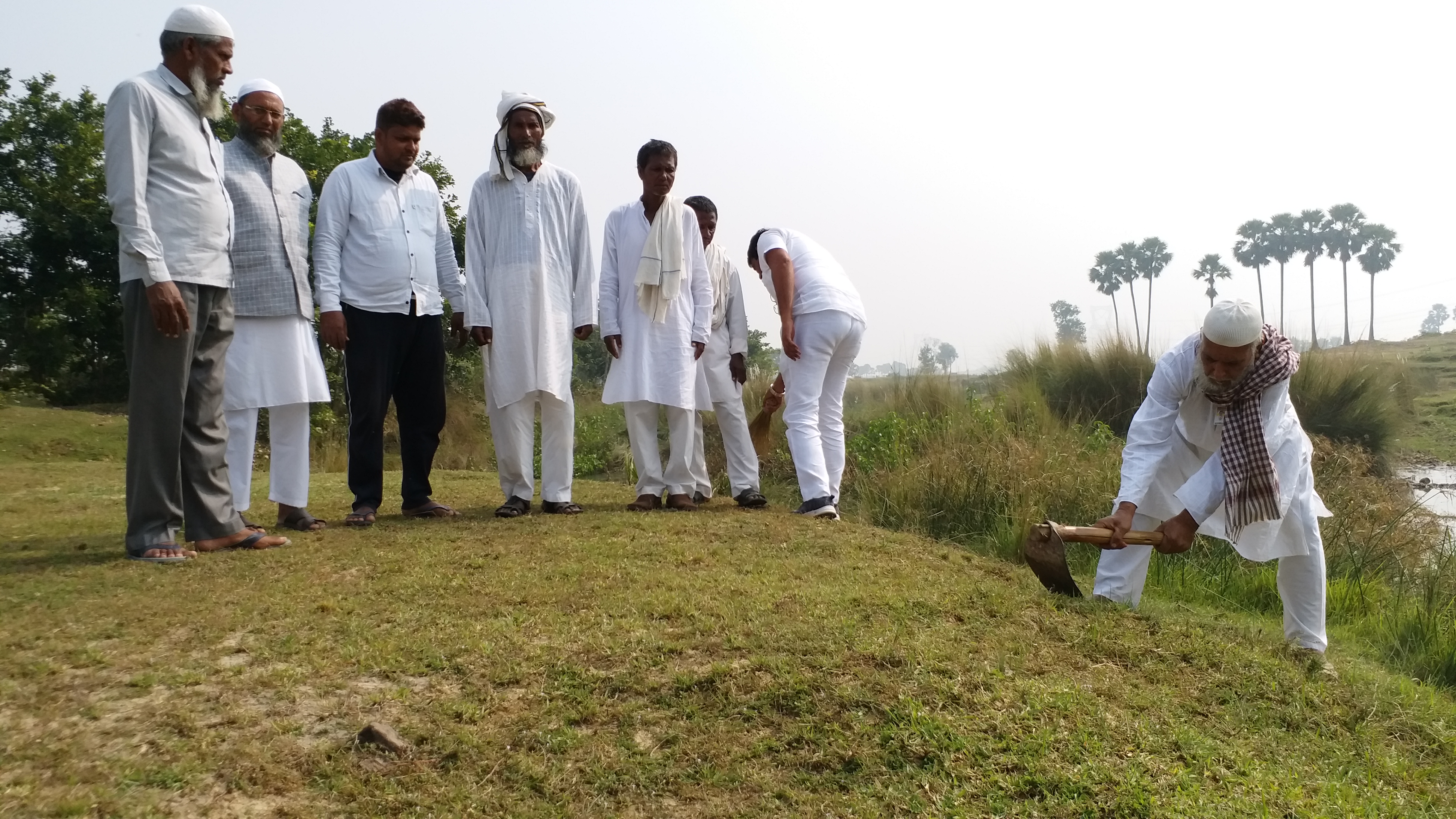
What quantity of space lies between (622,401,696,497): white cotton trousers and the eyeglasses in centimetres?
222

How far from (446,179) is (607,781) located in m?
12.6

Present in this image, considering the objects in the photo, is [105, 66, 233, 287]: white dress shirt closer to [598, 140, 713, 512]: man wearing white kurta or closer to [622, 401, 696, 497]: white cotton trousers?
[598, 140, 713, 512]: man wearing white kurta

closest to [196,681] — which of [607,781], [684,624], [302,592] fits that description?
[302,592]

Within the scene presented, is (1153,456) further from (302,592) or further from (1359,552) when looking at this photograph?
(1359,552)

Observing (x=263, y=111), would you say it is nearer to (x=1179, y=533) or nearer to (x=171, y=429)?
(x=171, y=429)

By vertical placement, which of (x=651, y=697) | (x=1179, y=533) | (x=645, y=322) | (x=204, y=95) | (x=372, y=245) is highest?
(x=204, y=95)

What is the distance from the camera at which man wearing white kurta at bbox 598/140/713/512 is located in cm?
569

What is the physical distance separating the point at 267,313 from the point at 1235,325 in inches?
158

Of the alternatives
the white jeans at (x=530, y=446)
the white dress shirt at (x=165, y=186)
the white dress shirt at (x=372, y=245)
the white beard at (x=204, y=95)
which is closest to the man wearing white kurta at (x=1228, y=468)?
the white jeans at (x=530, y=446)

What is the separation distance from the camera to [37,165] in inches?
596

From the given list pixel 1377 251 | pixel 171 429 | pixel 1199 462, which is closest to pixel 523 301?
pixel 171 429

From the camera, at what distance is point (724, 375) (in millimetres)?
6414

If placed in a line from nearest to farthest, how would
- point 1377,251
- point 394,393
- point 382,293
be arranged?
1. point 382,293
2. point 394,393
3. point 1377,251

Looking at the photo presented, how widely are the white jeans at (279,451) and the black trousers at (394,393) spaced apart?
24cm
